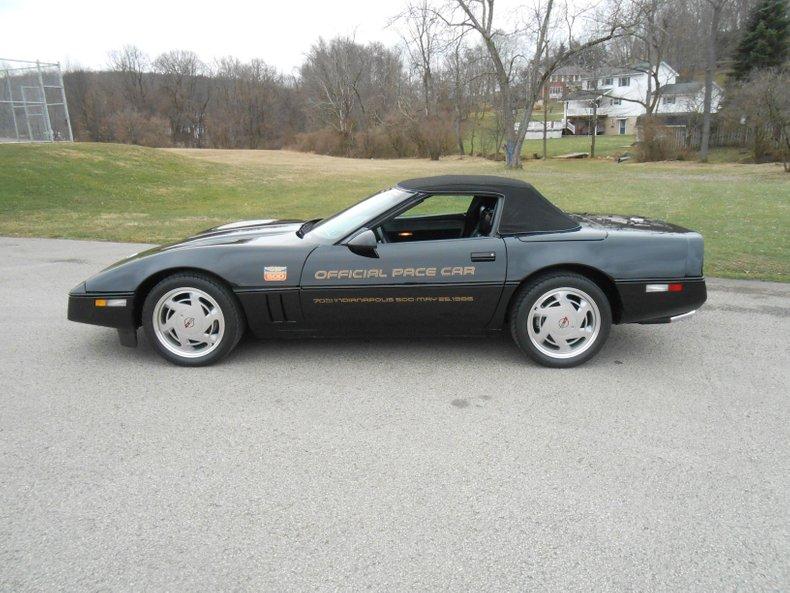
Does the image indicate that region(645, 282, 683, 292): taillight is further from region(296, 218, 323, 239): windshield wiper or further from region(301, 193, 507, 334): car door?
region(296, 218, 323, 239): windshield wiper

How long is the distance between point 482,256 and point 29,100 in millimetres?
25445

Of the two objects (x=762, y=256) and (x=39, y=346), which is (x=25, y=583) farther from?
(x=762, y=256)

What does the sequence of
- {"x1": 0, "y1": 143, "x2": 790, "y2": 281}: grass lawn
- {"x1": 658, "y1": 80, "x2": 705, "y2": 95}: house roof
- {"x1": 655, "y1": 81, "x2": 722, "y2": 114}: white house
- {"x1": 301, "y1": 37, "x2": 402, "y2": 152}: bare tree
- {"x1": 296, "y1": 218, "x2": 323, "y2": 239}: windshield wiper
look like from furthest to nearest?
{"x1": 301, "y1": 37, "x2": 402, "y2": 152}: bare tree
{"x1": 658, "y1": 80, "x2": 705, "y2": 95}: house roof
{"x1": 655, "y1": 81, "x2": 722, "y2": 114}: white house
{"x1": 0, "y1": 143, "x2": 790, "y2": 281}: grass lawn
{"x1": 296, "y1": 218, "x2": 323, "y2": 239}: windshield wiper

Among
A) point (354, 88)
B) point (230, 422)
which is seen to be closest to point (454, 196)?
point (230, 422)

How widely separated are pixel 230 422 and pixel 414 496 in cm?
126

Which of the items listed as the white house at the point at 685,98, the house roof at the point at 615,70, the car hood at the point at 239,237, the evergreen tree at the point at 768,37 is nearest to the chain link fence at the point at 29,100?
the car hood at the point at 239,237

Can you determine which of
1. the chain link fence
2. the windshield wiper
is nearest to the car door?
the windshield wiper

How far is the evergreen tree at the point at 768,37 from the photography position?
4425 centimetres

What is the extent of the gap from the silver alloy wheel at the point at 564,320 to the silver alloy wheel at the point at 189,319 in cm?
221

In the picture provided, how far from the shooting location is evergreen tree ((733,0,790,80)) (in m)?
44.2

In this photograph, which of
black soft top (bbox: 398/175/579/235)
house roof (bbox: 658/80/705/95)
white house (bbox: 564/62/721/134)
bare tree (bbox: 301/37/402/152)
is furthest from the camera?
bare tree (bbox: 301/37/402/152)

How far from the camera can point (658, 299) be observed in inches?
161

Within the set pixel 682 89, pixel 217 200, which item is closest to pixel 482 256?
pixel 217 200

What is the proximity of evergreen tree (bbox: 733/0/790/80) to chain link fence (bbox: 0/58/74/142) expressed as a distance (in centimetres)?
4595
